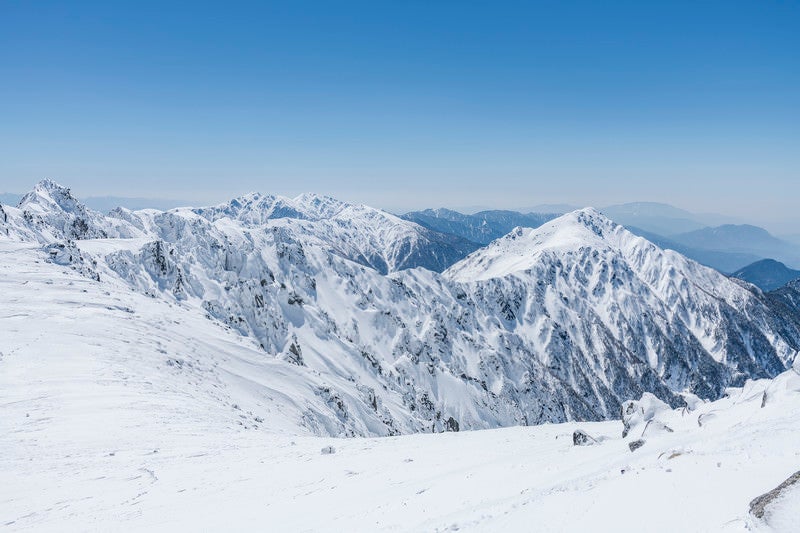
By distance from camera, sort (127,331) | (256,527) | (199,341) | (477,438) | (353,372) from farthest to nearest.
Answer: (353,372) → (199,341) → (127,331) → (477,438) → (256,527)

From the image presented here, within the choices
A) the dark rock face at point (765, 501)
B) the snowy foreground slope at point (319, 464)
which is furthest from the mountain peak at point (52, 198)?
the dark rock face at point (765, 501)

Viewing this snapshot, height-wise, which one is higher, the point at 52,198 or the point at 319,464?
the point at 52,198

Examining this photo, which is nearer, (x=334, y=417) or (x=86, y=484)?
(x=86, y=484)

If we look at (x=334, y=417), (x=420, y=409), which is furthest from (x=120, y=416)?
(x=420, y=409)

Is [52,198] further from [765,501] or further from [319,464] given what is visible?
[765,501]

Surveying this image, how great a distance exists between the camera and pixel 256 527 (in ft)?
52.5

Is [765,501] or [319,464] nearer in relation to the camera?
[765,501]

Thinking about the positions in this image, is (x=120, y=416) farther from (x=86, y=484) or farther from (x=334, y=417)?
(x=334, y=417)

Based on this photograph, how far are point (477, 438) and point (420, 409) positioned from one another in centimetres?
10363

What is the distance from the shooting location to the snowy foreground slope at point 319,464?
11969 mm

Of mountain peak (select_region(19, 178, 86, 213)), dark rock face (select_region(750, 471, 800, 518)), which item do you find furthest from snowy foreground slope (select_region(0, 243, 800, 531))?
mountain peak (select_region(19, 178, 86, 213))

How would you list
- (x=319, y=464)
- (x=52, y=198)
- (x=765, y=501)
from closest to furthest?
(x=765, y=501) < (x=319, y=464) < (x=52, y=198)

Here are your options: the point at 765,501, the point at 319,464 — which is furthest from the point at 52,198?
the point at 765,501

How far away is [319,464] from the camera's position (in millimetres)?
24141
